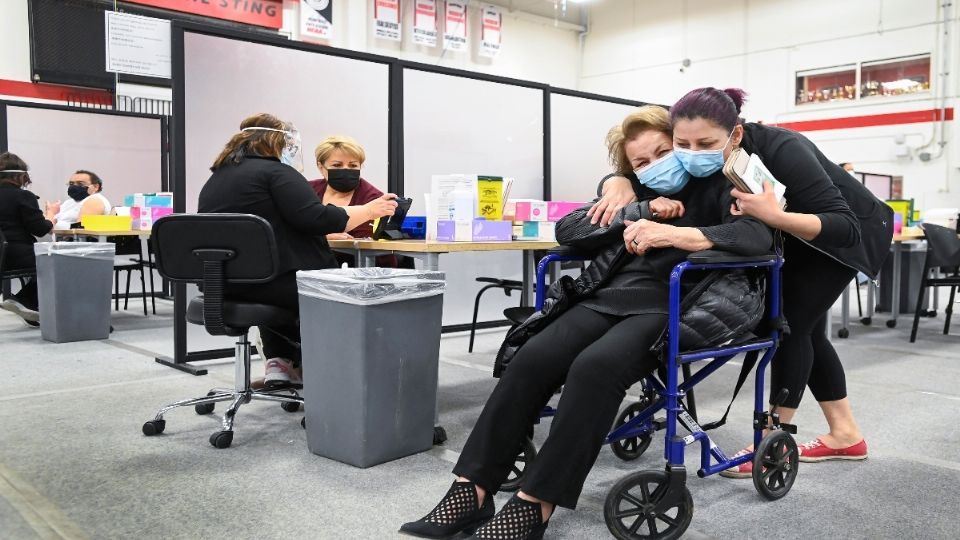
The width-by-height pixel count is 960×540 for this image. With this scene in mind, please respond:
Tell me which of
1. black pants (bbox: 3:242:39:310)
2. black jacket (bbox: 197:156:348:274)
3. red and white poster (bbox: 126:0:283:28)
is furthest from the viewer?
red and white poster (bbox: 126:0:283:28)

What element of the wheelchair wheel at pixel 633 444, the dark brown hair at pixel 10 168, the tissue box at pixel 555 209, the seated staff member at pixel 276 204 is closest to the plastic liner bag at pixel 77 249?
the dark brown hair at pixel 10 168

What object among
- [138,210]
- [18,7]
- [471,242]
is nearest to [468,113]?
[471,242]

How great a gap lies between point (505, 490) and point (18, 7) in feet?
25.4

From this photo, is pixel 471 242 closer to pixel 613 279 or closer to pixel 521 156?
pixel 613 279

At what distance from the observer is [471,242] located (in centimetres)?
260

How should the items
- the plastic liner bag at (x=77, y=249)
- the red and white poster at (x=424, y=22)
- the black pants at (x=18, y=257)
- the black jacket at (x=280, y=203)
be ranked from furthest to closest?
the red and white poster at (x=424, y=22) → the black pants at (x=18, y=257) → the plastic liner bag at (x=77, y=249) → the black jacket at (x=280, y=203)

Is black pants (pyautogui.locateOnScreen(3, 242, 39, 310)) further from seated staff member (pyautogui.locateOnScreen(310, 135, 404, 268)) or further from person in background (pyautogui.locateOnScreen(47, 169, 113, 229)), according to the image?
seated staff member (pyautogui.locateOnScreen(310, 135, 404, 268))

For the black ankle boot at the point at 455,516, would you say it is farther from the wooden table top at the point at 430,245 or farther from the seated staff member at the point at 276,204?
the seated staff member at the point at 276,204

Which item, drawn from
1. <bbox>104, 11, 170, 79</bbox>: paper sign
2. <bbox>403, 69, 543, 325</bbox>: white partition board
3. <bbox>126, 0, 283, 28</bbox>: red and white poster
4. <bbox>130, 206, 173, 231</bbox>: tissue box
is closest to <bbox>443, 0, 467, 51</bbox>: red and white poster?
<bbox>126, 0, 283, 28</bbox>: red and white poster

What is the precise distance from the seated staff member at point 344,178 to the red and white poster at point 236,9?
581 cm

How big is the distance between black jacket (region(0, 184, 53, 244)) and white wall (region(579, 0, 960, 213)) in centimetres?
854

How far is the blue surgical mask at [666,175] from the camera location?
1.81m

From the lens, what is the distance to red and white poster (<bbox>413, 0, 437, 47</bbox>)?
10.3 meters

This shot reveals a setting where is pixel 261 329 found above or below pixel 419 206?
below
